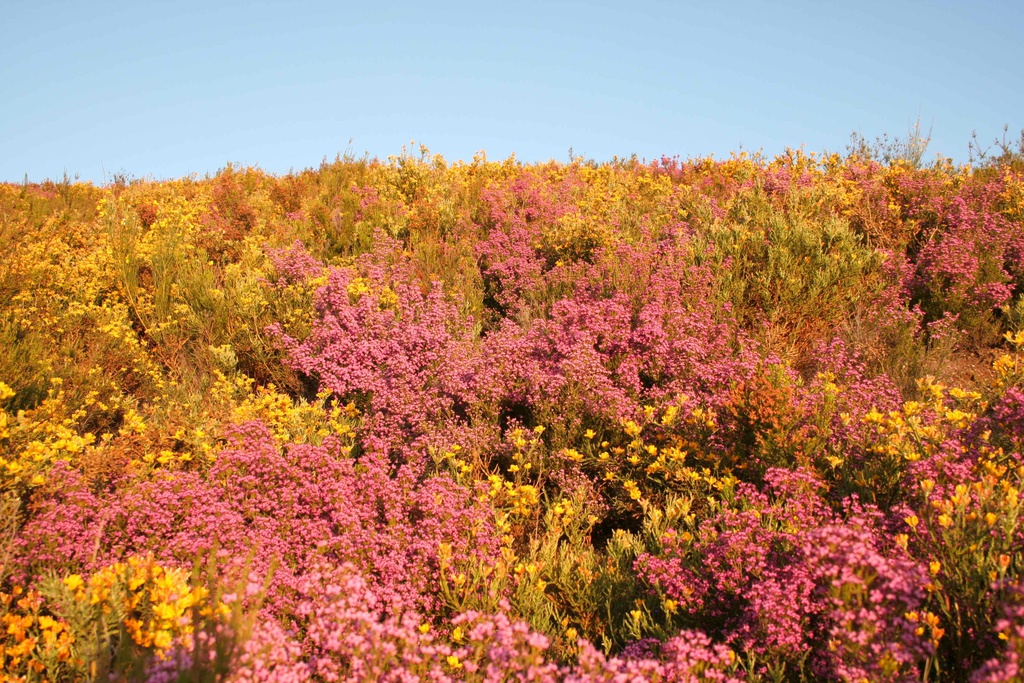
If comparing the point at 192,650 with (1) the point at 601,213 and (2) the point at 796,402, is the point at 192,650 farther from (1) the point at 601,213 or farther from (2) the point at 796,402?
(1) the point at 601,213

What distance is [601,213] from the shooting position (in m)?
8.10

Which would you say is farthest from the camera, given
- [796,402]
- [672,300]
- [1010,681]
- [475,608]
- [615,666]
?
[672,300]

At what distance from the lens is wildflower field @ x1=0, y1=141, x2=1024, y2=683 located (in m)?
2.50

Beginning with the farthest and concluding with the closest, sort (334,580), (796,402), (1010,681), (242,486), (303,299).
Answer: (303,299)
(796,402)
(242,486)
(334,580)
(1010,681)

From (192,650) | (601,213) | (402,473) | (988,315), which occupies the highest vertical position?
(601,213)

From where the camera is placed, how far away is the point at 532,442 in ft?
14.4

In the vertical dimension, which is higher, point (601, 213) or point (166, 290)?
point (601, 213)

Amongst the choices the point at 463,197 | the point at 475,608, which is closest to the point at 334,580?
the point at 475,608

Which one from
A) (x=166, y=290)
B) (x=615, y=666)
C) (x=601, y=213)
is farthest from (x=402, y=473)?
(x=601, y=213)

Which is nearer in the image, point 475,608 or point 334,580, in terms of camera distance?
point 334,580

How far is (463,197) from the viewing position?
9688 millimetres

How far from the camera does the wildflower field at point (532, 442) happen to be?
2498 millimetres

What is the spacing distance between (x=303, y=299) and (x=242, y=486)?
320 cm

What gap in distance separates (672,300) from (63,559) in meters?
4.40
